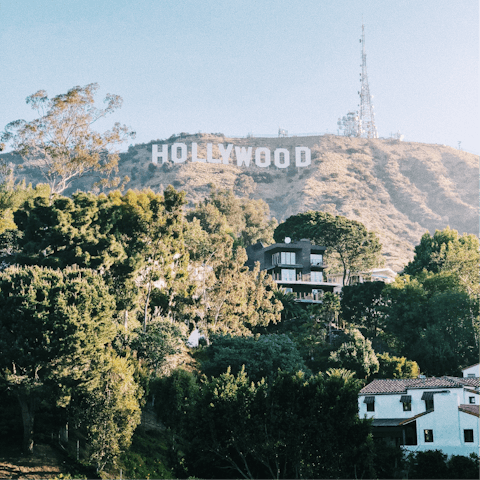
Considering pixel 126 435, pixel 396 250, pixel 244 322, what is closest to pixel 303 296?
pixel 244 322

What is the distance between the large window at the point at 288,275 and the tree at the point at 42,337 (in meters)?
47.5

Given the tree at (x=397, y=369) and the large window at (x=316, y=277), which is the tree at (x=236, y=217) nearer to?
the large window at (x=316, y=277)

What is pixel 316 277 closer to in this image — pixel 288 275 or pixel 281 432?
A: pixel 288 275

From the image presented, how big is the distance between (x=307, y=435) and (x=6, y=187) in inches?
1852

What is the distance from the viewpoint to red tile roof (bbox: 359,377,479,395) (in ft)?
184

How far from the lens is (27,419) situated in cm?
4272

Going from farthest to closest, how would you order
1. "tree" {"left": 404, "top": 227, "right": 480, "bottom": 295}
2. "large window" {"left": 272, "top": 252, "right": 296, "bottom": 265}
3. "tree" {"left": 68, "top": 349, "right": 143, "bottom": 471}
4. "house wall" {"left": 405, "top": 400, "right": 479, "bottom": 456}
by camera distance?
"large window" {"left": 272, "top": 252, "right": 296, "bottom": 265}, "tree" {"left": 404, "top": 227, "right": 480, "bottom": 295}, "house wall" {"left": 405, "top": 400, "right": 479, "bottom": 456}, "tree" {"left": 68, "top": 349, "right": 143, "bottom": 471}

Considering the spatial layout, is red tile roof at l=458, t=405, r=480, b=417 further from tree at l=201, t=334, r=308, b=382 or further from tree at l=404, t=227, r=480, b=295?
tree at l=404, t=227, r=480, b=295

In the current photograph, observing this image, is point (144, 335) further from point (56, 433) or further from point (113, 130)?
point (113, 130)

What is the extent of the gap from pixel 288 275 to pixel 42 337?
5243 cm

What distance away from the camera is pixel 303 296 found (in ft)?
294

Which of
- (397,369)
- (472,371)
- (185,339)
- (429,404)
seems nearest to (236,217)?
(397,369)

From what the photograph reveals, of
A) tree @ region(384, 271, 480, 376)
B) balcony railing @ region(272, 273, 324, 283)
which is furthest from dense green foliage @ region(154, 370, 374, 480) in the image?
balcony railing @ region(272, 273, 324, 283)

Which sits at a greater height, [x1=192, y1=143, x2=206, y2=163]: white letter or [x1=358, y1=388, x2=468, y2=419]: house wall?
[x1=192, y1=143, x2=206, y2=163]: white letter
